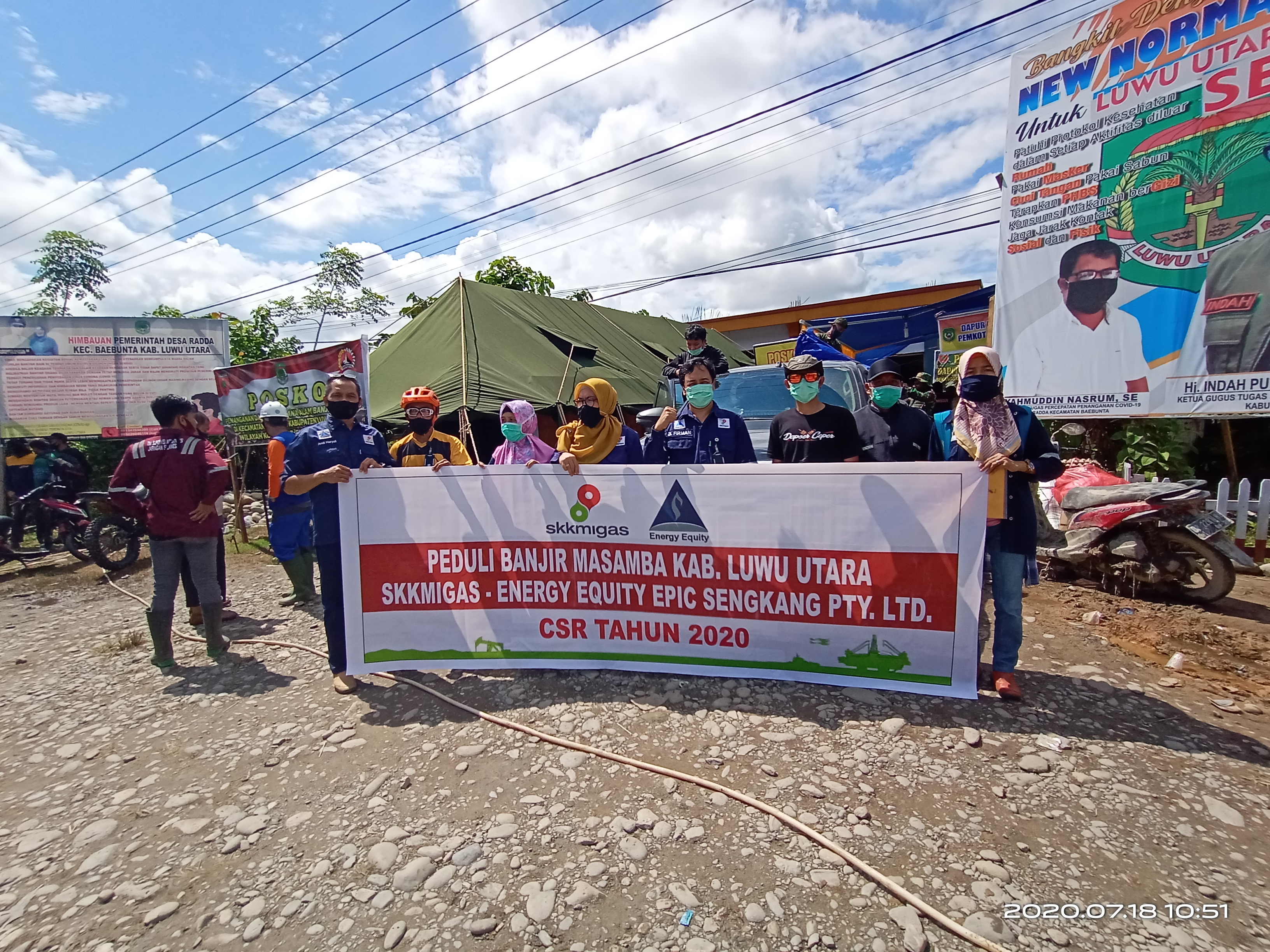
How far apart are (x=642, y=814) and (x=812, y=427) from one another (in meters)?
2.24

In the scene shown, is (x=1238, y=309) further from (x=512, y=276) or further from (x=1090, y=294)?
(x=512, y=276)

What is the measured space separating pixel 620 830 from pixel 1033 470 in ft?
8.54

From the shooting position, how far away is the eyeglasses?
7.03 metres

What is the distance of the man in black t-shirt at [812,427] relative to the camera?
3.54 meters

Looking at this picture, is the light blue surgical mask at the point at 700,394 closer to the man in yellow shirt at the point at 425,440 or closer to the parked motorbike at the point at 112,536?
the man in yellow shirt at the point at 425,440

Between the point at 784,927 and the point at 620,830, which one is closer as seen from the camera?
the point at 784,927

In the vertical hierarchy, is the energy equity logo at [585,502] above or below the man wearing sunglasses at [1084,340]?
below

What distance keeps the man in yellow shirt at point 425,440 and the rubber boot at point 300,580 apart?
2472 millimetres

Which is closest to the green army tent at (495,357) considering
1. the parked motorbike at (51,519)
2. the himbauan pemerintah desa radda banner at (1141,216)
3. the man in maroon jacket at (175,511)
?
the parked motorbike at (51,519)

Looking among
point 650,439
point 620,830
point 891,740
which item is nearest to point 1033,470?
point 891,740

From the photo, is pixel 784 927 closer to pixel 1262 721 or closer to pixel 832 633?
pixel 832 633

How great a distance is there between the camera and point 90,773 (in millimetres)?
3094

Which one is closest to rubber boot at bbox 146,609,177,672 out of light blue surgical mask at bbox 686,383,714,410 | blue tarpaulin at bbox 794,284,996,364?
light blue surgical mask at bbox 686,383,714,410

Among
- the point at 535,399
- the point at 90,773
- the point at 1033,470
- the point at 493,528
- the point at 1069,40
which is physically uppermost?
the point at 1069,40
